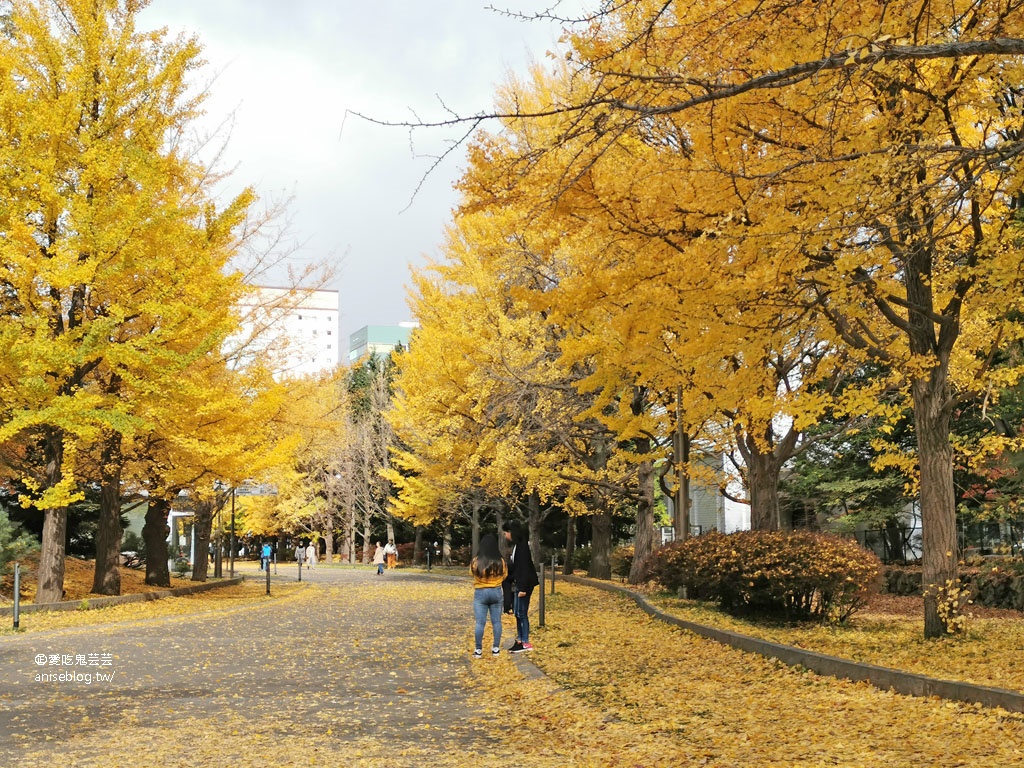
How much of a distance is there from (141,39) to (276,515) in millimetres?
45049

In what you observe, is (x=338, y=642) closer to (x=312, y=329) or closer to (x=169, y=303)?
(x=169, y=303)

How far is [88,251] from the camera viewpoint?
18312 millimetres

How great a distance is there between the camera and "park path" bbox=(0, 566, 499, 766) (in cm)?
674

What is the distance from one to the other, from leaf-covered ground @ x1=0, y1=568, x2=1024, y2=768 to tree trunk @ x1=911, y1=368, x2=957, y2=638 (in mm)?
2385

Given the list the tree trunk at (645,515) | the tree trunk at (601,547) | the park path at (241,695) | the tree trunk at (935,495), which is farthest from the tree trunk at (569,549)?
the tree trunk at (935,495)

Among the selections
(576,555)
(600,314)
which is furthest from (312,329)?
(600,314)

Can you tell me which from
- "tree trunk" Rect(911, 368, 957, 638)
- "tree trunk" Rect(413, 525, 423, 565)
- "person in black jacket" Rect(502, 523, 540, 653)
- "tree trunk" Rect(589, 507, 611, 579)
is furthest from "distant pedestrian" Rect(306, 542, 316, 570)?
"tree trunk" Rect(911, 368, 957, 638)

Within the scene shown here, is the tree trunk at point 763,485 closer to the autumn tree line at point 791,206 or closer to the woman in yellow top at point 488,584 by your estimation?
the autumn tree line at point 791,206

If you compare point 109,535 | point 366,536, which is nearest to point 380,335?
point 366,536

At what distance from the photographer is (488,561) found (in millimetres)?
11758

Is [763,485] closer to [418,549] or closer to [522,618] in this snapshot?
[522,618]

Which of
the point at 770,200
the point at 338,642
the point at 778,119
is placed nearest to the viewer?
the point at 770,200

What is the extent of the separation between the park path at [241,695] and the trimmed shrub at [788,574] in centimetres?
390

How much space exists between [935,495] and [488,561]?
5240 mm
